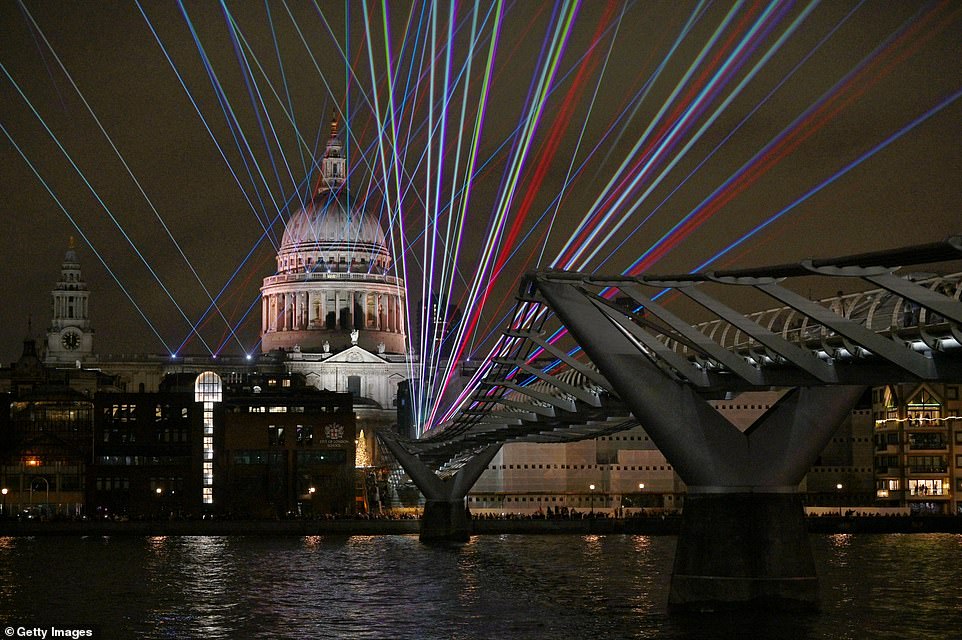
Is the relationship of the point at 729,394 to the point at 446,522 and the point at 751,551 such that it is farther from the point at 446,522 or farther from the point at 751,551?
the point at 446,522

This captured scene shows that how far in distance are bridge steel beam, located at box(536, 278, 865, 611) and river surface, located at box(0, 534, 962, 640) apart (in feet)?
3.29

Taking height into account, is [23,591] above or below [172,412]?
below

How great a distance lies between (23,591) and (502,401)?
2036 centimetres

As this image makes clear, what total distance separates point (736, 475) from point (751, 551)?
6.58ft

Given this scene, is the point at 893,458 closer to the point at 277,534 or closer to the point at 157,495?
the point at 277,534

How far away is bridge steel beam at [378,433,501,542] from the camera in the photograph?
104625 millimetres

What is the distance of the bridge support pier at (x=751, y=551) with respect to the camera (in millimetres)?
45531

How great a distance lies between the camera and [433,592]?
63594mm

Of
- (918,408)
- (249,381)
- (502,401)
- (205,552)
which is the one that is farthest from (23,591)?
(249,381)

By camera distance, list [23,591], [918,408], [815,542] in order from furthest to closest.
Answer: [918,408] → [815,542] → [23,591]

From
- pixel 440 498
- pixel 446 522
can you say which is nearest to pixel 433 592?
pixel 446 522

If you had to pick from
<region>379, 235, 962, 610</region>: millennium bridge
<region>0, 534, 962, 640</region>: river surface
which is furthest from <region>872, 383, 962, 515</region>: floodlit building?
<region>379, 235, 962, 610</region>: millennium bridge

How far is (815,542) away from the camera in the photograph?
338ft

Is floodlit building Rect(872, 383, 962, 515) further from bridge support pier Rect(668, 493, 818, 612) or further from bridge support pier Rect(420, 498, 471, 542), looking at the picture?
bridge support pier Rect(668, 493, 818, 612)
